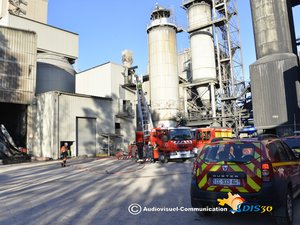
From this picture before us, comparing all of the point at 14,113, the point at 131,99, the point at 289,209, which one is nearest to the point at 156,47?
the point at 131,99

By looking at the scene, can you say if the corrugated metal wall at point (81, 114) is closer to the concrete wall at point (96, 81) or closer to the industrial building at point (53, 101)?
the industrial building at point (53, 101)

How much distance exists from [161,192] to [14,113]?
25873 millimetres

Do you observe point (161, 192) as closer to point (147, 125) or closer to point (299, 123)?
point (147, 125)

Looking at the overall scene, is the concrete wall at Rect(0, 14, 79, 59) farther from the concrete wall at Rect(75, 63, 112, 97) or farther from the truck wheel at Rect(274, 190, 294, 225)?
the truck wheel at Rect(274, 190, 294, 225)

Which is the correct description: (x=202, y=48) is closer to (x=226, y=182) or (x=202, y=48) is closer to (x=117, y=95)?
(x=117, y=95)

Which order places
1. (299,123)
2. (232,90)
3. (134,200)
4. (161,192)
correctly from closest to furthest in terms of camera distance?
(134,200)
(161,192)
(299,123)
(232,90)

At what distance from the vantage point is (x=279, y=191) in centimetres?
495

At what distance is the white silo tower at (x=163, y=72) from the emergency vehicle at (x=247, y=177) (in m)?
29.0

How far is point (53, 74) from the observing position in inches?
1384

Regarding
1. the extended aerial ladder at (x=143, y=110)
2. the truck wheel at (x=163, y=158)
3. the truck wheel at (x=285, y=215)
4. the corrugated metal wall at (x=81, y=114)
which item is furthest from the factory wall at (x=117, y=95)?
the truck wheel at (x=285, y=215)

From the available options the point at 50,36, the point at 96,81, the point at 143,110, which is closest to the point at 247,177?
the point at 143,110

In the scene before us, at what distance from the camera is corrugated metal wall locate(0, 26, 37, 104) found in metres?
26.9

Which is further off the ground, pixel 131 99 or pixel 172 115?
pixel 131 99

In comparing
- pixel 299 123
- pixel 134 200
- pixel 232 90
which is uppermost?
pixel 232 90
